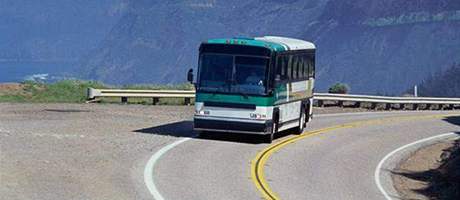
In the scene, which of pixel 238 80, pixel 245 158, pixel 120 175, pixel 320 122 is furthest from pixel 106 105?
pixel 120 175

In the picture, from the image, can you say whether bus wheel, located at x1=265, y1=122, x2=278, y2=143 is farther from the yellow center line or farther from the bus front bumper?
the bus front bumper

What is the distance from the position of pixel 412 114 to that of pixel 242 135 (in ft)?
55.9

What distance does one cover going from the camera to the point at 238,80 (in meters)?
24.2

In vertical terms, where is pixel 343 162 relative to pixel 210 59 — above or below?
below

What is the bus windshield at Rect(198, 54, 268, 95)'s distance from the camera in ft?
79.3

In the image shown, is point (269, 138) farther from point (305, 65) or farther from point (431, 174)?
point (431, 174)

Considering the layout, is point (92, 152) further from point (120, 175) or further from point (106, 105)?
point (106, 105)

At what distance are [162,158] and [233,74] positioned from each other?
464 cm

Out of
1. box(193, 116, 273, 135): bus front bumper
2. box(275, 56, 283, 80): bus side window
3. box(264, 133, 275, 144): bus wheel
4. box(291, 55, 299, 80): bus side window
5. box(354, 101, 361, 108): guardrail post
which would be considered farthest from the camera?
box(354, 101, 361, 108): guardrail post

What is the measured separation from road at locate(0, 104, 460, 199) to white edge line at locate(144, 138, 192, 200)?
3.7 inches

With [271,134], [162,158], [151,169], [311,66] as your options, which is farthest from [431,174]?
[151,169]

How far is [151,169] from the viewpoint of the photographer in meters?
18.4

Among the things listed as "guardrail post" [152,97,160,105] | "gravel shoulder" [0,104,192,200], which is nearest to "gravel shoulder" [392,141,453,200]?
"gravel shoulder" [0,104,192,200]

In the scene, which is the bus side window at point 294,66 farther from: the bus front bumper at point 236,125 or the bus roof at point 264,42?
the bus front bumper at point 236,125
